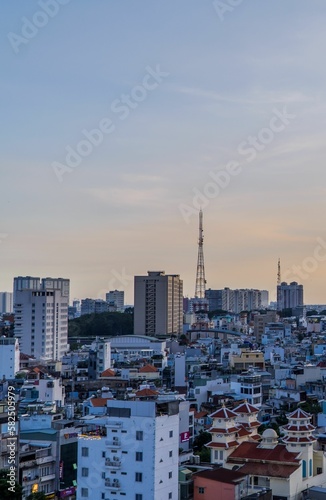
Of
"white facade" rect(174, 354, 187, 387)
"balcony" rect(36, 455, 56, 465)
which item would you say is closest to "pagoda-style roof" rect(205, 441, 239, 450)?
"balcony" rect(36, 455, 56, 465)

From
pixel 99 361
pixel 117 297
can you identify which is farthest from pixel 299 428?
pixel 117 297

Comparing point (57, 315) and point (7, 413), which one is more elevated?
point (57, 315)

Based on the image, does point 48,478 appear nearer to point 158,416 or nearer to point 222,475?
point 158,416

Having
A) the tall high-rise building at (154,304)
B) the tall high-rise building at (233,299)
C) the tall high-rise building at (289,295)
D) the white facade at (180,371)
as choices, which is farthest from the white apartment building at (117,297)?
the white facade at (180,371)

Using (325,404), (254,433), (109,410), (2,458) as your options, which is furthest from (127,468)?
(325,404)

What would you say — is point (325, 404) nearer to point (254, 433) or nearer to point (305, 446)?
point (254, 433)

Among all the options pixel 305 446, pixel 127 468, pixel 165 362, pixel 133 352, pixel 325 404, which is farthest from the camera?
pixel 133 352
